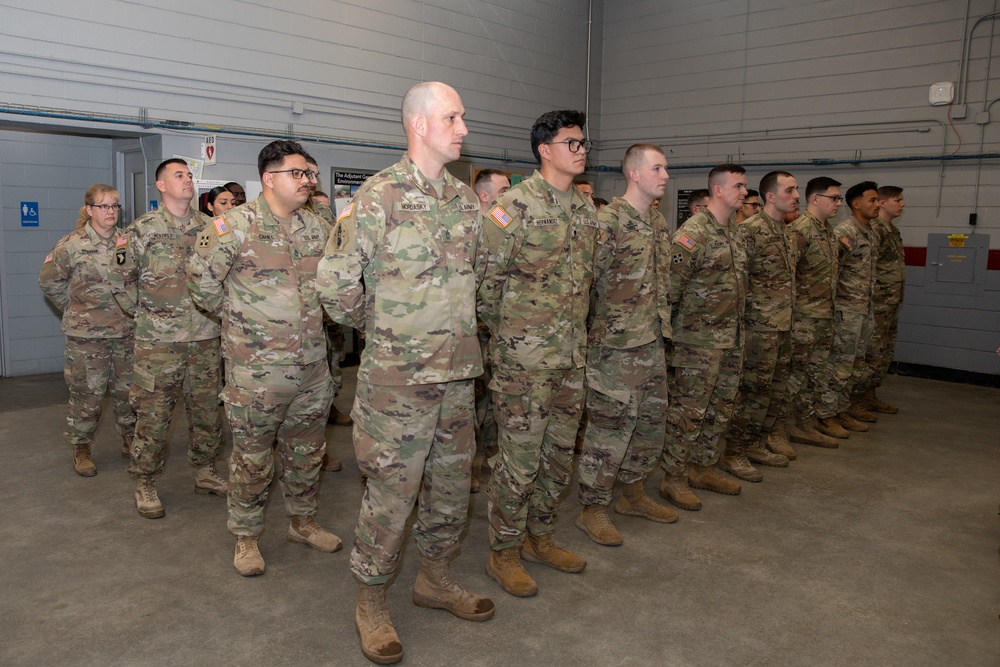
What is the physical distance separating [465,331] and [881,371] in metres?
4.81

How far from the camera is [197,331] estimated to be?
380 cm

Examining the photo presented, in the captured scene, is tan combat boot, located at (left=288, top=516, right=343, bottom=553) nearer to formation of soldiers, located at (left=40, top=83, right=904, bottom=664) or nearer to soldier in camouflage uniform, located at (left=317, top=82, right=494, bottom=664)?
formation of soldiers, located at (left=40, top=83, right=904, bottom=664)

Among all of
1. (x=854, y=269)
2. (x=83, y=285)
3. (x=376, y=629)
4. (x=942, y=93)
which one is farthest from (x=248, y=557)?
(x=942, y=93)

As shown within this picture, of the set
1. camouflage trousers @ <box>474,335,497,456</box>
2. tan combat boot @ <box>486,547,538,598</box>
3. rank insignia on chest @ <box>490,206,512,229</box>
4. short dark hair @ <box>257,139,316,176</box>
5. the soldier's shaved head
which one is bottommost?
tan combat boot @ <box>486,547,538,598</box>

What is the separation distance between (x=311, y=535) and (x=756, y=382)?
2.71m

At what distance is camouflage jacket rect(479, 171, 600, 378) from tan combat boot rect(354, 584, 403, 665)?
897 millimetres

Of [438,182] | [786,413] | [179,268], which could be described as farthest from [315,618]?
[786,413]

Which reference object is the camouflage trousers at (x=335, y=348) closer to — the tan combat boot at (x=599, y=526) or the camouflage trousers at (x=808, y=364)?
the tan combat boot at (x=599, y=526)

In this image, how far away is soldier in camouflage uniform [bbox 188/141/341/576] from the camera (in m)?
Answer: 3.01

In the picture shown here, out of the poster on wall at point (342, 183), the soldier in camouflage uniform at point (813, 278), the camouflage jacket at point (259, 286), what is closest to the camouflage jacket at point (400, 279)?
the camouflage jacket at point (259, 286)

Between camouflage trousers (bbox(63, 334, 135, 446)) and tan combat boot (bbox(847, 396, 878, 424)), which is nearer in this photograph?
camouflage trousers (bbox(63, 334, 135, 446))

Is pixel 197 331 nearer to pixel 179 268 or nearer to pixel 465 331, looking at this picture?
pixel 179 268

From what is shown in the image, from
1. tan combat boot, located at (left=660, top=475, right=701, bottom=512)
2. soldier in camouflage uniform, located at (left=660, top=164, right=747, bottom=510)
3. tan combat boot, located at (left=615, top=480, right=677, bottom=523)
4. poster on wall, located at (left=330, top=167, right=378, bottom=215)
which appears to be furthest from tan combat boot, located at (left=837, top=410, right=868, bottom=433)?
poster on wall, located at (left=330, top=167, right=378, bottom=215)

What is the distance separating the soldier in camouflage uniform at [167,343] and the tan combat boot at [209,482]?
0.11 m
